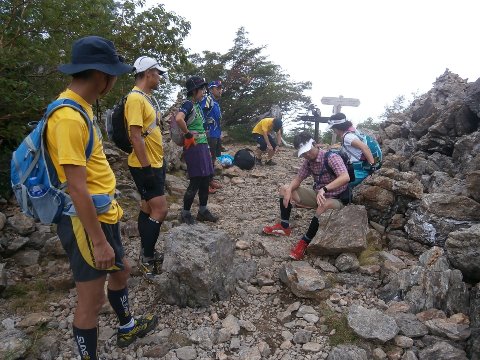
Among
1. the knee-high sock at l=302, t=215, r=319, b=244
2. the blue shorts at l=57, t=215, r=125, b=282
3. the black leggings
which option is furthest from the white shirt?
the blue shorts at l=57, t=215, r=125, b=282

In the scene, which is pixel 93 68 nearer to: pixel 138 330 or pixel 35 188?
pixel 35 188

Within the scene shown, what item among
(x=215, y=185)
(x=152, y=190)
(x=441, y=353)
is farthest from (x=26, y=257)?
(x=441, y=353)

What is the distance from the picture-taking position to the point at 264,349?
3.07m

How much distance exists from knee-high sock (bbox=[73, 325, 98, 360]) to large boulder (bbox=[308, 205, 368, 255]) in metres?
2.94

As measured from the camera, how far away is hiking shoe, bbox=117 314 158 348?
302 cm

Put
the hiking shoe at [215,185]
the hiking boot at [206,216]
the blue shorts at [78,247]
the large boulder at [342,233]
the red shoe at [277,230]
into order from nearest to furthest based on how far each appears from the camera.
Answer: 1. the blue shorts at [78,247]
2. the large boulder at [342,233]
3. the red shoe at [277,230]
4. the hiking boot at [206,216]
5. the hiking shoe at [215,185]

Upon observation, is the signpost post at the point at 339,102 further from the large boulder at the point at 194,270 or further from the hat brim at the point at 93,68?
the hat brim at the point at 93,68

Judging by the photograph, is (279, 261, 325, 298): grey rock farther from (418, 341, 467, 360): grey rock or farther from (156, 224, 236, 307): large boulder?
(418, 341, 467, 360): grey rock

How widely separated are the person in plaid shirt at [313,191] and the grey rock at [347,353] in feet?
5.50

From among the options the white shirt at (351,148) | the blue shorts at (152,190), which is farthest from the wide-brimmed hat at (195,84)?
the white shirt at (351,148)

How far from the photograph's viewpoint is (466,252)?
3.50 metres

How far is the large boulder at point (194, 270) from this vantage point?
3.51m

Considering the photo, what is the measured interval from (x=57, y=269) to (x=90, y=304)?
222 centimetres

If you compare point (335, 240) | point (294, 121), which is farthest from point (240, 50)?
point (335, 240)
